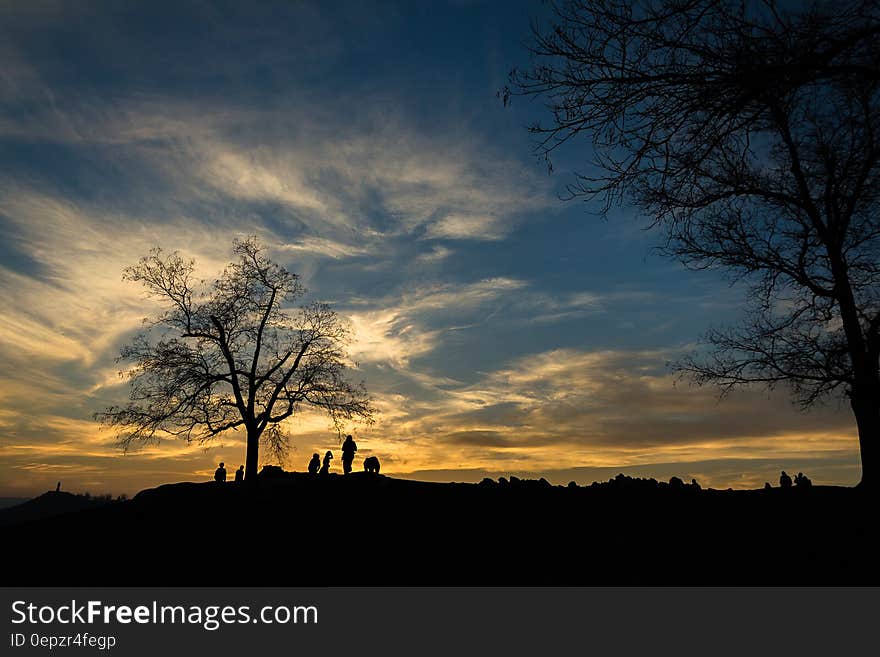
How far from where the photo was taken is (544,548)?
36.7ft

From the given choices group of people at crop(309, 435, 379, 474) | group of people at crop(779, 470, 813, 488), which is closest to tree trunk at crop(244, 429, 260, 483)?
group of people at crop(309, 435, 379, 474)

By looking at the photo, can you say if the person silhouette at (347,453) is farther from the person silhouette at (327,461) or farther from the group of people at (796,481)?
the group of people at (796,481)

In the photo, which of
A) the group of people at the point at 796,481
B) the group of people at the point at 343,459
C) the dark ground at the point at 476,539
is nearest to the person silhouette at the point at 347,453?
the group of people at the point at 343,459

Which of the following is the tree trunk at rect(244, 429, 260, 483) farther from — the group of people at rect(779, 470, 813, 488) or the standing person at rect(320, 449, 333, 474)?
the group of people at rect(779, 470, 813, 488)

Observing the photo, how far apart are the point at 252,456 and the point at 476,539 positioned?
15130 mm

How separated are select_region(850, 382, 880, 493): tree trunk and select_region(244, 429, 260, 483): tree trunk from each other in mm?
19591

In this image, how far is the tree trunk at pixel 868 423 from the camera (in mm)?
15227

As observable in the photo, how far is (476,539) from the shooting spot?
11.8m

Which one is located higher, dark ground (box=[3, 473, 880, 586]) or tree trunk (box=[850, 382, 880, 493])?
tree trunk (box=[850, 382, 880, 493])

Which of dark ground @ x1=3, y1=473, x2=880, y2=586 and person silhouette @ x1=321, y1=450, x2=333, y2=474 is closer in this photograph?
dark ground @ x1=3, y1=473, x2=880, y2=586

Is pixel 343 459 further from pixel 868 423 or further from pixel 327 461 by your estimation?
pixel 868 423

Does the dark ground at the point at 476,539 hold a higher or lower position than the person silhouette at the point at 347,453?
lower

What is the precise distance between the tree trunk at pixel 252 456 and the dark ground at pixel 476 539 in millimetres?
6766

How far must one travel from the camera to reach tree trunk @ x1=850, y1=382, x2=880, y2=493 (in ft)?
50.0
